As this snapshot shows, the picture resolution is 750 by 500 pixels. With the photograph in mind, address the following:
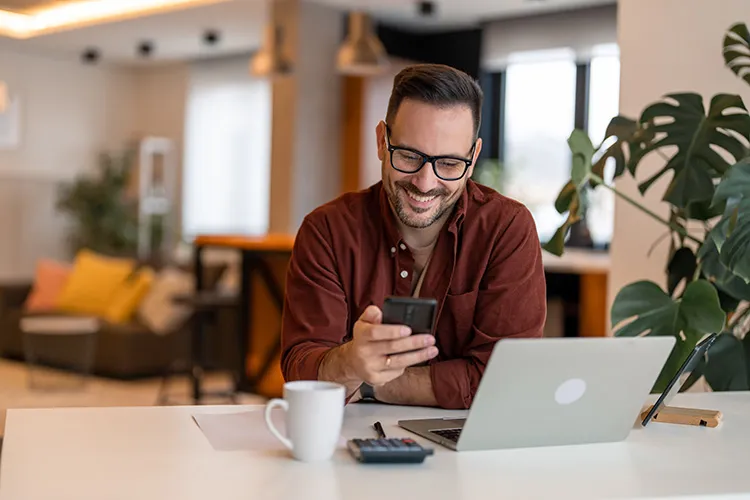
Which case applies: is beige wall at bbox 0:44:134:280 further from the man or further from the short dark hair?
the short dark hair

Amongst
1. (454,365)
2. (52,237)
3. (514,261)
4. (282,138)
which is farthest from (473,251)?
(52,237)

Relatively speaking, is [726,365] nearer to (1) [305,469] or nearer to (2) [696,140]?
(2) [696,140]

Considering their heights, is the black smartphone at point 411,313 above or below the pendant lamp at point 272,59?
below

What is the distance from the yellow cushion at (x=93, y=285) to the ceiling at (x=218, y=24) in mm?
2135

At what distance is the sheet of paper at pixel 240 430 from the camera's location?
1.41m

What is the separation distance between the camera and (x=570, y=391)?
1.43m

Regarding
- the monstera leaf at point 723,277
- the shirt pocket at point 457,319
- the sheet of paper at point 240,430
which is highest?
the monstera leaf at point 723,277

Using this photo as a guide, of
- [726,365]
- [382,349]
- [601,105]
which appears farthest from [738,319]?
[601,105]

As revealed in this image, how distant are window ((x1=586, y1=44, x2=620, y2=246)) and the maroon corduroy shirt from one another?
5.39 m

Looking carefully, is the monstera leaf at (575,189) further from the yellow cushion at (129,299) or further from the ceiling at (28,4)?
the yellow cushion at (129,299)

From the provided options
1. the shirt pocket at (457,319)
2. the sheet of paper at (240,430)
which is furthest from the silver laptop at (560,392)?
A: the shirt pocket at (457,319)

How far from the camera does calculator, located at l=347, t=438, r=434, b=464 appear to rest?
1322 mm

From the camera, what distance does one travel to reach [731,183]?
86.9 inches

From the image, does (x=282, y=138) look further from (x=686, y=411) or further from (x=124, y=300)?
(x=686, y=411)
